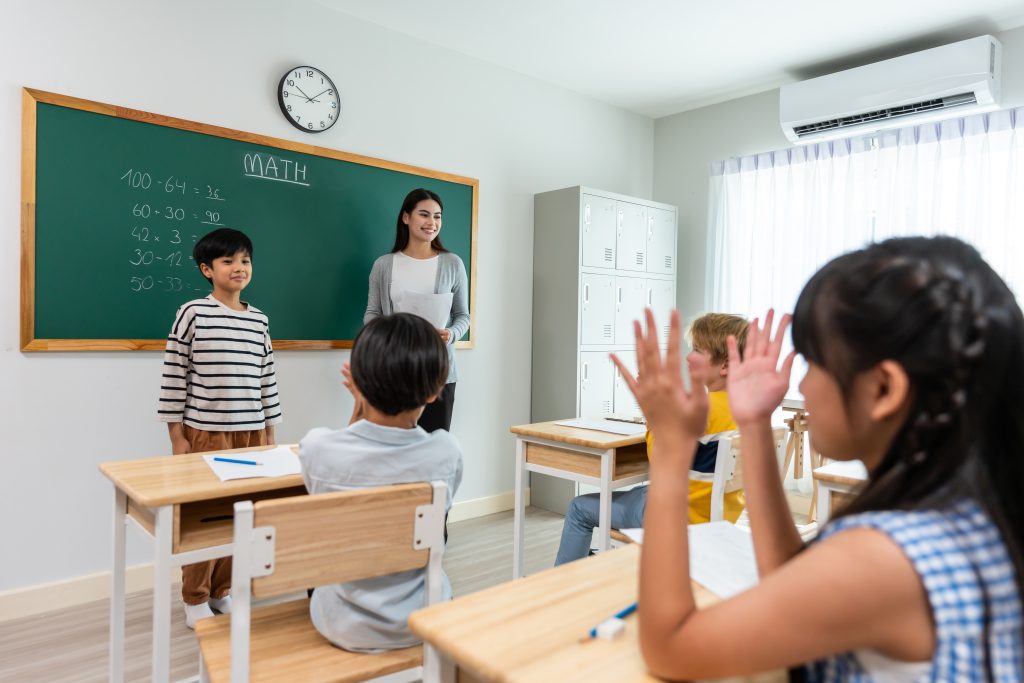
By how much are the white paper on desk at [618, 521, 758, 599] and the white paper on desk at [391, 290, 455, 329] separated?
2.43 metres

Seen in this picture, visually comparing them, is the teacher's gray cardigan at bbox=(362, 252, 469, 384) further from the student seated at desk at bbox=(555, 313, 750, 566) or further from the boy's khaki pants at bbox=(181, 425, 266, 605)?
the student seated at desk at bbox=(555, 313, 750, 566)

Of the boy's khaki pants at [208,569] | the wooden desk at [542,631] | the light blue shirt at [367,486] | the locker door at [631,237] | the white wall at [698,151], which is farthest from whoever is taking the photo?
the white wall at [698,151]

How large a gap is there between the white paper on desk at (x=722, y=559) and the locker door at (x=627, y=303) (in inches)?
132

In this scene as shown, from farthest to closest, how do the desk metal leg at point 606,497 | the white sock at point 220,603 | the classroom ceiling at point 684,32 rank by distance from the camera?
the classroom ceiling at point 684,32 < the white sock at point 220,603 < the desk metal leg at point 606,497

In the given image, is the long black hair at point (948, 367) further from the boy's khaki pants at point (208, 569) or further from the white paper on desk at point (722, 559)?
the boy's khaki pants at point (208, 569)

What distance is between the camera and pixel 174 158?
9.74 ft

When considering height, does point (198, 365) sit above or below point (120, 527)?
above

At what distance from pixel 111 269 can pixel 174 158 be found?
0.56 metres

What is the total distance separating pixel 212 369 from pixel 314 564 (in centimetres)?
168

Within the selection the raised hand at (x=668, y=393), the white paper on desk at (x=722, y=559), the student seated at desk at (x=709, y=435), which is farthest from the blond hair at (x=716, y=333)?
the raised hand at (x=668, y=393)

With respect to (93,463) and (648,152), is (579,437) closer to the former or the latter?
(93,463)

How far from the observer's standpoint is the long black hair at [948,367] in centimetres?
63

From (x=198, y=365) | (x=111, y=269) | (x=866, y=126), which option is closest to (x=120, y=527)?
(x=198, y=365)

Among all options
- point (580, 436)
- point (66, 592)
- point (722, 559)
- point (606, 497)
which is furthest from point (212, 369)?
Answer: point (722, 559)
